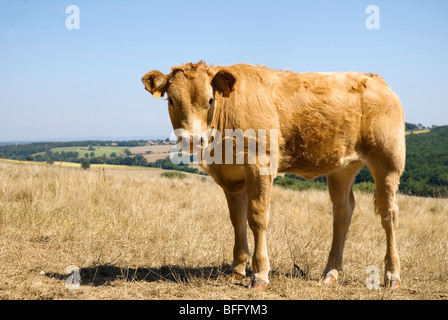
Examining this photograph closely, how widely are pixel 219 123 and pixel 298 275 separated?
7.93 ft

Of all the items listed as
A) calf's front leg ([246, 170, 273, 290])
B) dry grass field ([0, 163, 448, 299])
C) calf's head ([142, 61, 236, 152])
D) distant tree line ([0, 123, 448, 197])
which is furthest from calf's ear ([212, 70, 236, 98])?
distant tree line ([0, 123, 448, 197])

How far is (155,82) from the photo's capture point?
185 inches

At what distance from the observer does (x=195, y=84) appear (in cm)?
452

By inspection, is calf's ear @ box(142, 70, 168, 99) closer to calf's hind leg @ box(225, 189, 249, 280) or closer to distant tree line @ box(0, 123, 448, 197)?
calf's hind leg @ box(225, 189, 249, 280)

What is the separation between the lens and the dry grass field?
483 cm

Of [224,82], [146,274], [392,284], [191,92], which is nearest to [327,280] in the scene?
[392,284]

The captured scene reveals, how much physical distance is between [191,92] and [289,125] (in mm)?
1283

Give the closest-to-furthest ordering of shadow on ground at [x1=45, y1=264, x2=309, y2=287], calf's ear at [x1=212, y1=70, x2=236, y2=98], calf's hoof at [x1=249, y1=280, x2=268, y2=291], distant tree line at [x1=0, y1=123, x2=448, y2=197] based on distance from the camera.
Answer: calf's ear at [x1=212, y1=70, x2=236, y2=98] < calf's hoof at [x1=249, y1=280, x2=268, y2=291] < shadow on ground at [x1=45, y1=264, x2=309, y2=287] < distant tree line at [x1=0, y1=123, x2=448, y2=197]

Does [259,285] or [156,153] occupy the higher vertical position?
[156,153]

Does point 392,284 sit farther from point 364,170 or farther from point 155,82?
point 364,170

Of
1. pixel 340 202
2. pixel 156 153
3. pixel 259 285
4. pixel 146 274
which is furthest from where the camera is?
pixel 156 153

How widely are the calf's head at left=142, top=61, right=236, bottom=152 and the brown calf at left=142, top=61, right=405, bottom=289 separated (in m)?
0.01

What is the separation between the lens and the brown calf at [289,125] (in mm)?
4637

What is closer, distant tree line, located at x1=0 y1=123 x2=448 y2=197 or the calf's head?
the calf's head
